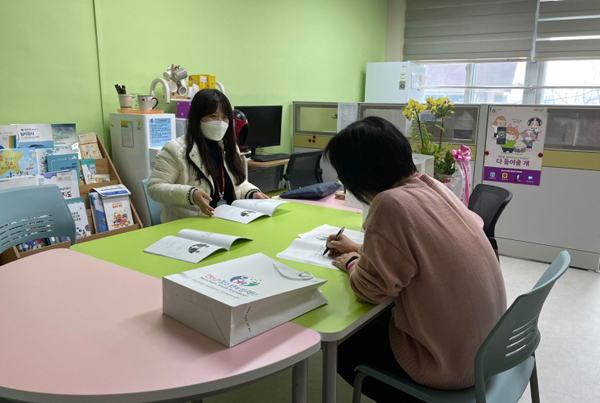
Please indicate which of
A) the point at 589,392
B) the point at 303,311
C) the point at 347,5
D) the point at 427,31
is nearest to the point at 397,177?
the point at 303,311

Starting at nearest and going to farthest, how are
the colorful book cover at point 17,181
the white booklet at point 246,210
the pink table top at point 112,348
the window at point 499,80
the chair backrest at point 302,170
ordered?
the pink table top at point 112,348
the white booklet at point 246,210
the colorful book cover at point 17,181
the chair backrest at point 302,170
the window at point 499,80

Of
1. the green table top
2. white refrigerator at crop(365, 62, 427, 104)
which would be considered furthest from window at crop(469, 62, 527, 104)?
the green table top

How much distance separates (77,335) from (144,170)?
7.71ft

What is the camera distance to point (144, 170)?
3252 millimetres

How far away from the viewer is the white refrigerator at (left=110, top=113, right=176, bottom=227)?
320 cm

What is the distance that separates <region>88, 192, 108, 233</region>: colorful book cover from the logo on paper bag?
2309 millimetres

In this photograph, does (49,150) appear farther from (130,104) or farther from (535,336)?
(535,336)

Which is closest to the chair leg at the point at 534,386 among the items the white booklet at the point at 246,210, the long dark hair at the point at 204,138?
the white booklet at the point at 246,210

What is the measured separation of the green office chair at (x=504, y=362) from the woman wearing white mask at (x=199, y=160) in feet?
4.36

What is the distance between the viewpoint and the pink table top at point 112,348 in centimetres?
86

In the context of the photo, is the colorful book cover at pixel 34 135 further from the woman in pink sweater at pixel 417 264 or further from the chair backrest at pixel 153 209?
the woman in pink sweater at pixel 417 264

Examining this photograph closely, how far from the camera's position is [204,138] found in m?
2.36

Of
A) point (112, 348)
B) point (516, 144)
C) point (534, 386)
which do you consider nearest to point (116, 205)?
point (112, 348)

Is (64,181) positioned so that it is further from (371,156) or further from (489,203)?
(489,203)
